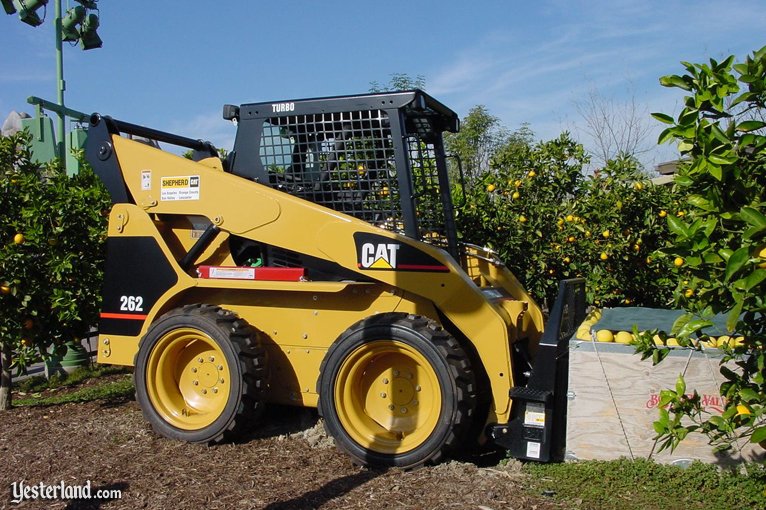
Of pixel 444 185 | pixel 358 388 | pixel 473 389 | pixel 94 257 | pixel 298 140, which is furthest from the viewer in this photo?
pixel 94 257

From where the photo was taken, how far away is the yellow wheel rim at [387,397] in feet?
16.2

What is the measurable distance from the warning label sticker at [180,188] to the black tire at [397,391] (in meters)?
1.73

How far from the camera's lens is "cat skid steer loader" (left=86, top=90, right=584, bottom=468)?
4.91m

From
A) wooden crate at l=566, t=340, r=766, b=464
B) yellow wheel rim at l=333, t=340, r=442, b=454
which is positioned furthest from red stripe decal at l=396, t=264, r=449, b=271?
wooden crate at l=566, t=340, r=766, b=464

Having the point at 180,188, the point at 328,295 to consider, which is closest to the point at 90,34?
the point at 180,188

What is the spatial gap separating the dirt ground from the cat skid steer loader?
0.69 ft

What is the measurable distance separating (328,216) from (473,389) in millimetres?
1590

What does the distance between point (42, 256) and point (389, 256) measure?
11.0 ft

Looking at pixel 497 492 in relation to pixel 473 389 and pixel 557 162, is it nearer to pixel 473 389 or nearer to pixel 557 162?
pixel 473 389

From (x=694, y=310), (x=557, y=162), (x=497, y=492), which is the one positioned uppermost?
(x=557, y=162)

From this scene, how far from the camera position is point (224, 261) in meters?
5.85

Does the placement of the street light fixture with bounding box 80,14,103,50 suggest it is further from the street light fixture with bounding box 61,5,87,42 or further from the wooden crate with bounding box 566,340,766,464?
the wooden crate with bounding box 566,340,766,464

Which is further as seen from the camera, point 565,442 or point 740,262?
point 565,442

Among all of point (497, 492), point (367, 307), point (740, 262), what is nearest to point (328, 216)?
point (367, 307)
